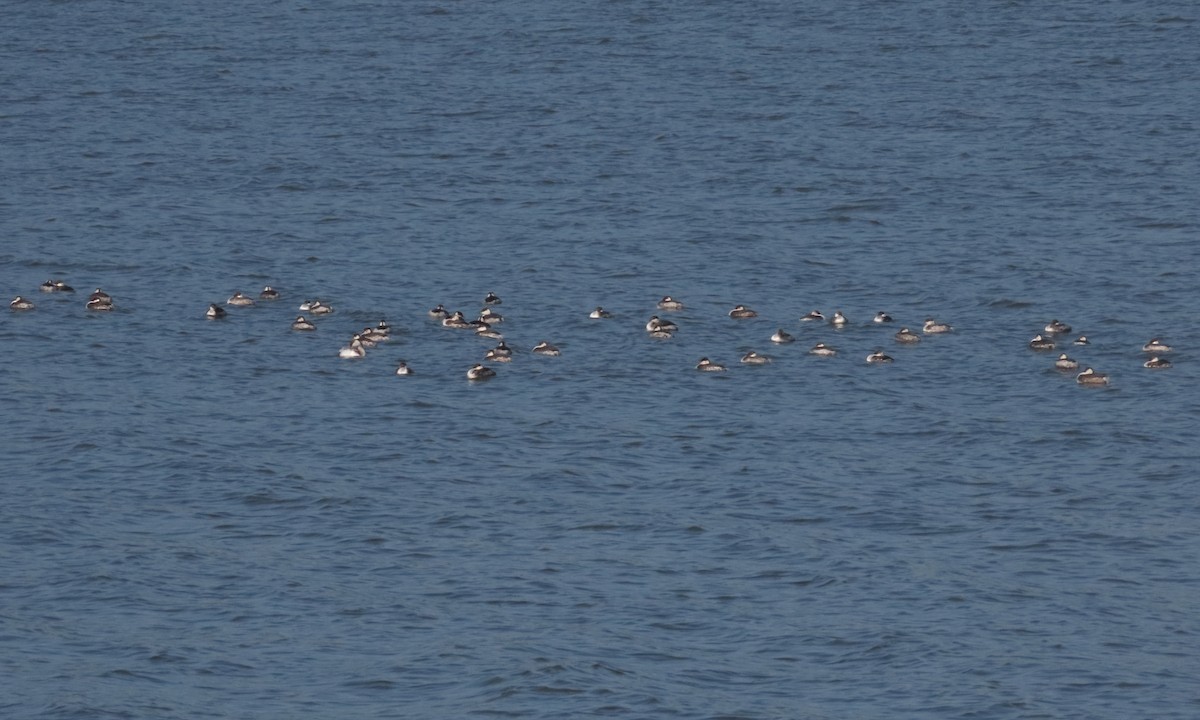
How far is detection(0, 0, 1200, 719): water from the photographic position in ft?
95.1

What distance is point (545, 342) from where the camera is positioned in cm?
4462

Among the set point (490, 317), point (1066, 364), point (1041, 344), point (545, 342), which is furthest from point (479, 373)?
point (1066, 364)

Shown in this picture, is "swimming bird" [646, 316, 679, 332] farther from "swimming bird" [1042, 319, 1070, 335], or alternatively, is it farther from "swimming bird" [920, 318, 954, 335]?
"swimming bird" [1042, 319, 1070, 335]

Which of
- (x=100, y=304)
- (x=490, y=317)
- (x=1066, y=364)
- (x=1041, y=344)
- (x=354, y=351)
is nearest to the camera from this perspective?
(x=1066, y=364)

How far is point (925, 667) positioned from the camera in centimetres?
2833

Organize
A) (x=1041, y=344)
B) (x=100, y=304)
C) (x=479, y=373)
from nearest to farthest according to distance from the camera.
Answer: (x=479, y=373)
(x=1041, y=344)
(x=100, y=304)

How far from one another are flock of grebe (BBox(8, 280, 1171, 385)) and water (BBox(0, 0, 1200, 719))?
1.18 feet

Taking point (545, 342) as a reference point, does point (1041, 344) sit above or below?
above

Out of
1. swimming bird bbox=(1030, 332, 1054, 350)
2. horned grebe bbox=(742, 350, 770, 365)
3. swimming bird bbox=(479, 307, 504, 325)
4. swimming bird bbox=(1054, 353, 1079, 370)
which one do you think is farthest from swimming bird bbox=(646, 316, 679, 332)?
swimming bird bbox=(1054, 353, 1079, 370)

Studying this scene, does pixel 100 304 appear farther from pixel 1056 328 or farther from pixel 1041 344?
pixel 1056 328

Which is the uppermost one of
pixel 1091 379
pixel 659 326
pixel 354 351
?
pixel 659 326

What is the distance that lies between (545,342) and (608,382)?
2.87 m

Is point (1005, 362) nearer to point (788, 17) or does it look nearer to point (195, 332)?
point (195, 332)

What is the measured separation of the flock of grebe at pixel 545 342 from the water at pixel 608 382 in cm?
36
